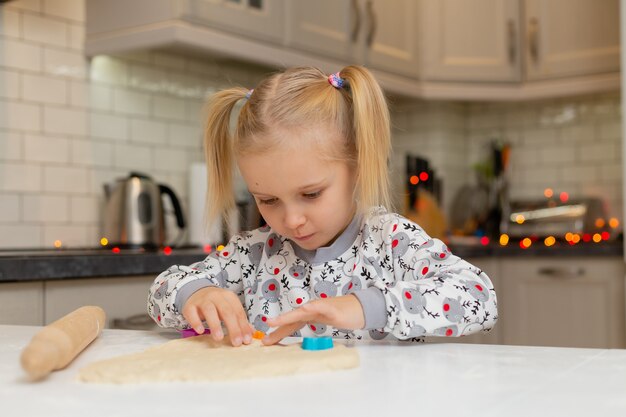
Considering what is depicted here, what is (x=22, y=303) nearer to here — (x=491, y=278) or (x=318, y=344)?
(x=318, y=344)

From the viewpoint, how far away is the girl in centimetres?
102

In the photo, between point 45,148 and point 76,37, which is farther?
point 76,37

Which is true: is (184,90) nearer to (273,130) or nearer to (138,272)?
(138,272)

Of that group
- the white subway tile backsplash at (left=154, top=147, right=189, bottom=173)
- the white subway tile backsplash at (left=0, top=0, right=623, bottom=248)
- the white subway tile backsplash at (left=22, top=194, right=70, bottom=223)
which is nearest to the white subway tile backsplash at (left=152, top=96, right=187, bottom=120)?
the white subway tile backsplash at (left=0, top=0, right=623, bottom=248)

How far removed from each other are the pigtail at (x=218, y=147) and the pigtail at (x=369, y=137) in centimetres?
21

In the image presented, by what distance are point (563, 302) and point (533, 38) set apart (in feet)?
3.73

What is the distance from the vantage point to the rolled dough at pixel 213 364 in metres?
0.67

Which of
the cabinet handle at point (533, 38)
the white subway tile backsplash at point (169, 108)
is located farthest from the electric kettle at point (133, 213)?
the cabinet handle at point (533, 38)

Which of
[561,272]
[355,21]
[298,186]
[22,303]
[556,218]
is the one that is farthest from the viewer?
[556,218]

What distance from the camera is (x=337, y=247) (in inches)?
52.3

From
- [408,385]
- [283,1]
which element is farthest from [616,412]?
[283,1]

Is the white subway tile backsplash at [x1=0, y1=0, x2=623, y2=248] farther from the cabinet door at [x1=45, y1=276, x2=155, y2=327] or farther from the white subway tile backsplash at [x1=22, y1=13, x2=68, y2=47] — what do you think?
the cabinet door at [x1=45, y1=276, x2=155, y2=327]

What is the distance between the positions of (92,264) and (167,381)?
122 centimetres

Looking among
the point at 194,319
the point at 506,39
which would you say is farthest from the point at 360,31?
the point at 194,319
